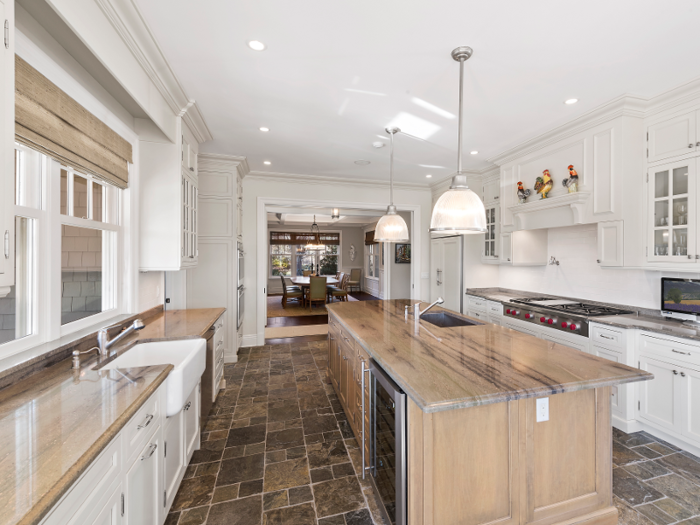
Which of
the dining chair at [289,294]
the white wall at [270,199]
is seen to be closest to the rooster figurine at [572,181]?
the white wall at [270,199]

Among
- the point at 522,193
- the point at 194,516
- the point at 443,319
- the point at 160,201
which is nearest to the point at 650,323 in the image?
the point at 443,319

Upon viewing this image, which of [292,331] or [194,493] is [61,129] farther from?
[292,331]

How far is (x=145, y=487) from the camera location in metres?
1.40

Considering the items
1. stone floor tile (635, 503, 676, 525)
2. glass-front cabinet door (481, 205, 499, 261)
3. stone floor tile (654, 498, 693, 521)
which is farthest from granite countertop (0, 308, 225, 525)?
glass-front cabinet door (481, 205, 499, 261)

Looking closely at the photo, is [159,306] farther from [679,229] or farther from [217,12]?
[679,229]

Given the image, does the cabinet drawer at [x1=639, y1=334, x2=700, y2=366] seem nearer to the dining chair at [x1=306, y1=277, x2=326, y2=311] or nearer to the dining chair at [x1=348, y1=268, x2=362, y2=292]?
the dining chair at [x1=306, y1=277, x2=326, y2=311]

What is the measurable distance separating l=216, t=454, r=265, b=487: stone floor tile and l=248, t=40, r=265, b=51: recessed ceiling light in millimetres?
2734

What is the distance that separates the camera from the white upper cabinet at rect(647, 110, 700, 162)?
2.41 metres

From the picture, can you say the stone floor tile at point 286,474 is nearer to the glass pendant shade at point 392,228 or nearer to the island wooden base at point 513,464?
the island wooden base at point 513,464

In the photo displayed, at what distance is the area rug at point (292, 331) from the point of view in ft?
18.8

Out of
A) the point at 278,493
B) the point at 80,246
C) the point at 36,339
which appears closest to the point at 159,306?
the point at 80,246

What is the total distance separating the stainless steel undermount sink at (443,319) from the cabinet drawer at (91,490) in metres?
2.37

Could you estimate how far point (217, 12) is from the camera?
1.72m

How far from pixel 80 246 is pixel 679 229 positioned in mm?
4277
